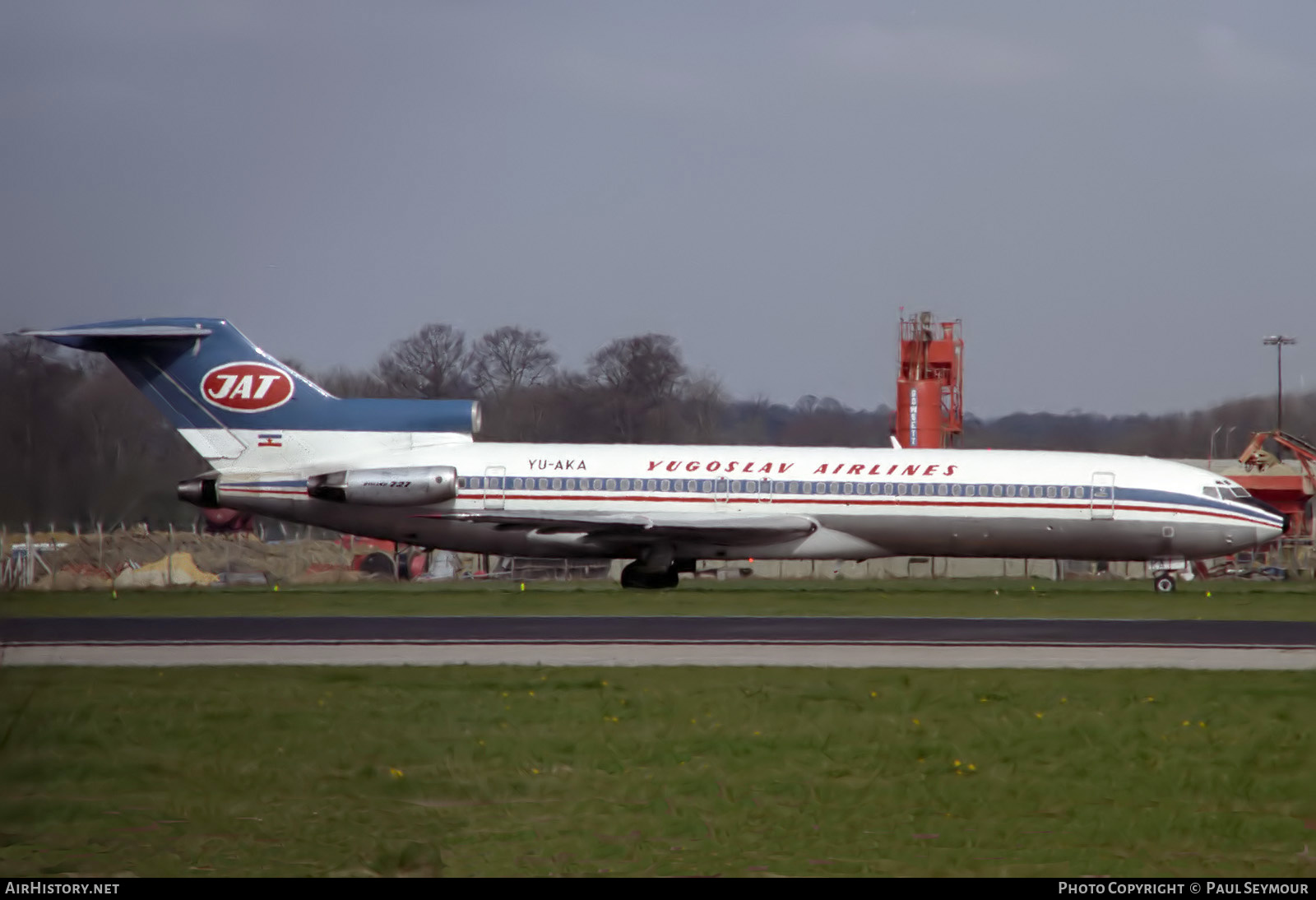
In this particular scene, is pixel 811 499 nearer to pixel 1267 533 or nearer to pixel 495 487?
pixel 495 487

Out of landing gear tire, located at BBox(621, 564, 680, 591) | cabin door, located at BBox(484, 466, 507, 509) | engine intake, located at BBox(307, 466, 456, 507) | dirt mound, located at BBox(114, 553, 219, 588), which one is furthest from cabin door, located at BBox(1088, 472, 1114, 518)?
dirt mound, located at BBox(114, 553, 219, 588)

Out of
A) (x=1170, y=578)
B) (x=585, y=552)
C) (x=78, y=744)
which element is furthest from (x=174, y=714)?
(x=1170, y=578)

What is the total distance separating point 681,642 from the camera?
835 inches

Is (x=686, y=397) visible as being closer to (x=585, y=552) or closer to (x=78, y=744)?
(x=585, y=552)

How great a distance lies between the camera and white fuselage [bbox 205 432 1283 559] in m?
33.8

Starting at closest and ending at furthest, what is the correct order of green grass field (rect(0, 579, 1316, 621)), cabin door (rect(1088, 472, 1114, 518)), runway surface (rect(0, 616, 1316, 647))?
runway surface (rect(0, 616, 1316, 647)) → green grass field (rect(0, 579, 1316, 621)) → cabin door (rect(1088, 472, 1114, 518))

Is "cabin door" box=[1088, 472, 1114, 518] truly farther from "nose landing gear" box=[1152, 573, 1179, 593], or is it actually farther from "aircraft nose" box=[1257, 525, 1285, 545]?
"aircraft nose" box=[1257, 525, 1285, 545]

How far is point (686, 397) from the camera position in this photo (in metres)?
57.4

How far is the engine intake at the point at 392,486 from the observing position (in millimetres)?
34625

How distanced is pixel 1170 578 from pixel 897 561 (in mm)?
16691

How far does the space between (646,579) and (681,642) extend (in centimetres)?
1370

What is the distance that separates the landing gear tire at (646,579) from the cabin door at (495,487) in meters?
3.36

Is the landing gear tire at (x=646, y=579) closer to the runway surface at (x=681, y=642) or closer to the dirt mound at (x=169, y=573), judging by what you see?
the runway surface at (x=681, y=642)

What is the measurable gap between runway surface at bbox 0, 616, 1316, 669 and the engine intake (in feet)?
29.3
